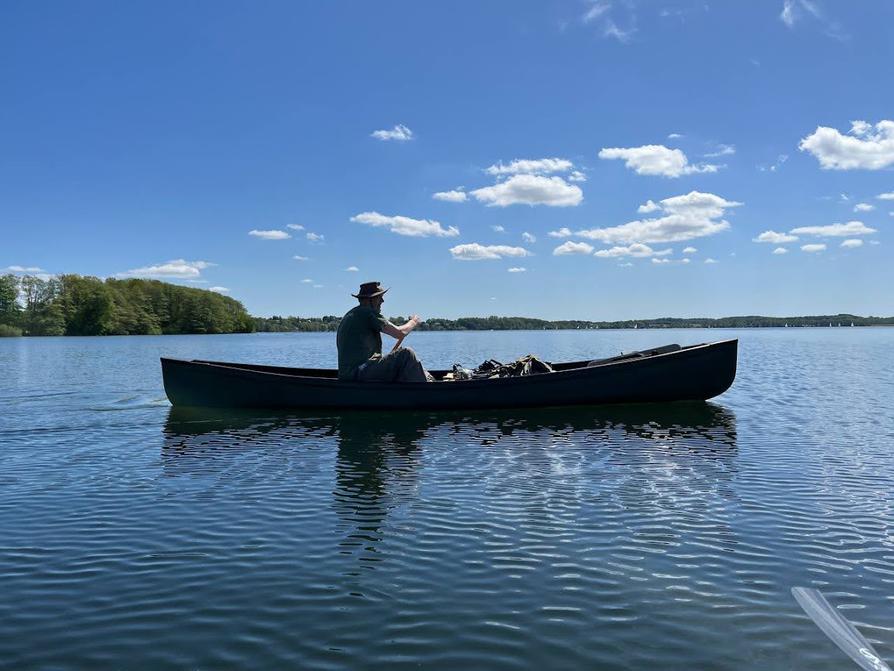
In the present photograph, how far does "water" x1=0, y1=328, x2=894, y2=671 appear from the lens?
13.7 feet

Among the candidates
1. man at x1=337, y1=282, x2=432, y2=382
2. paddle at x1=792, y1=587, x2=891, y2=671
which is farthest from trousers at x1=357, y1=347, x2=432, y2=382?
paddle at x1=792, y1=587, x2=891, y2=671

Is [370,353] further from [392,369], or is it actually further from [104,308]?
[104,308]

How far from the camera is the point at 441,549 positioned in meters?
5.91

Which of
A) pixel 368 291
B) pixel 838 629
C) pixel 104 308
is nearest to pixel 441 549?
pixel 838 629

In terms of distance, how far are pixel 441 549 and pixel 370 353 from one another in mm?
9020

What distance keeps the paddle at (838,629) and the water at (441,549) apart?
9cm

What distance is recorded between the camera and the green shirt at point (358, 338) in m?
13.9

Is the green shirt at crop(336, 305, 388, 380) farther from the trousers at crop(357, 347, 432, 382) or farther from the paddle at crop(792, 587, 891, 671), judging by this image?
the paddle at crop(792, 587, 891, 671)

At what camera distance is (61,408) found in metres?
16.2

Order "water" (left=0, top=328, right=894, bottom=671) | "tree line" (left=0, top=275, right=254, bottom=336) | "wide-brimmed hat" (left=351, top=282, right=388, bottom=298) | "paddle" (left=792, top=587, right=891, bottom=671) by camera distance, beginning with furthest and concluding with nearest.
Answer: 1. "tree line" (left=0, top=275, right=254, bottom=336)
2. "wide-brimmed hat" (left=351, top=282, right=388, bottom=298)
3. "water" (left=0, top=328, right=894, bottom=671)
4. "paddle" (left=792, top=587, right=891, bottom=671)

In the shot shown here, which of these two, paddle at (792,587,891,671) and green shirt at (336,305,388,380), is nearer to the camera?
paddle at (792,587,891,671)

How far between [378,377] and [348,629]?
33.7ft

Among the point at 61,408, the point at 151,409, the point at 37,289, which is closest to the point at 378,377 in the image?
the point at 151,409

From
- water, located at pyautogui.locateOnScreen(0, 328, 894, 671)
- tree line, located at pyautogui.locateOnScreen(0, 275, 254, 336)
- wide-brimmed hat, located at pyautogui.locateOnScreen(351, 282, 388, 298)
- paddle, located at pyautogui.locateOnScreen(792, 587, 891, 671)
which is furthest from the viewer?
tree line, located at pyautogui.locateOnScreen(0, 275, 254, 336)
